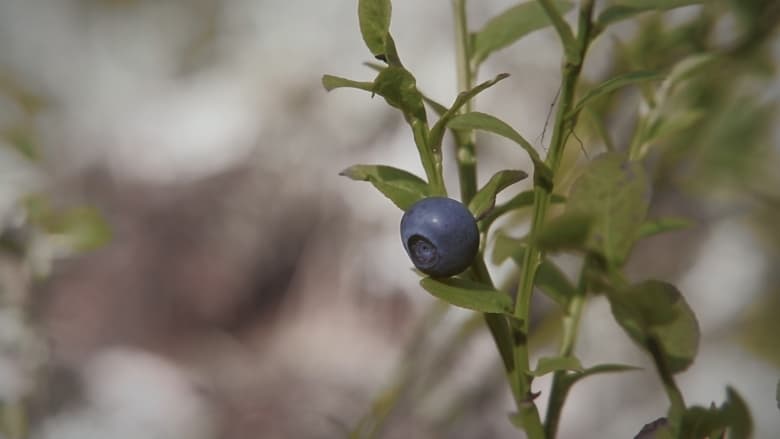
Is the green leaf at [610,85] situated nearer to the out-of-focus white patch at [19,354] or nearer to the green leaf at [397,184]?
the green leaf at [397,184]

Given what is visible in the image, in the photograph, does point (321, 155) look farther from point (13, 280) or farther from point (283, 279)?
point (13, 280)

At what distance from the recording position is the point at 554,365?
0.42 m

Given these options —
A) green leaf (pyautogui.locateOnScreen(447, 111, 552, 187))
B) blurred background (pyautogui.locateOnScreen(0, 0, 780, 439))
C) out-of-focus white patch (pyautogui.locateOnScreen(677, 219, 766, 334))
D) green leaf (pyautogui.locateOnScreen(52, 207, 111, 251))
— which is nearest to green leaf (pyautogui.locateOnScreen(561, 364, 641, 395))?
green leaf (pyautogui.locateOnScreen(447, 111, 552, 187))

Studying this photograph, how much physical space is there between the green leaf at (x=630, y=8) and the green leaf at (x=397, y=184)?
4.5 inches

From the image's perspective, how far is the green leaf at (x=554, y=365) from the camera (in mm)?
414

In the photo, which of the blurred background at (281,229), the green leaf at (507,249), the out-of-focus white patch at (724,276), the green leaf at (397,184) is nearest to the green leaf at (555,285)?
the green leaf at (507,249)

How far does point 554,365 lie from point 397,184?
0.11 metres

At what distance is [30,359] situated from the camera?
0.88 metres

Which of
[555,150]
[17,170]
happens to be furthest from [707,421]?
[17,170]

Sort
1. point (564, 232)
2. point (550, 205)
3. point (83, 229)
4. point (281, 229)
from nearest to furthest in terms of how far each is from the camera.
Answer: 1. point (564, 232)
2. point (550, 205)
3. point (83, 229)
4. point (281, 229)

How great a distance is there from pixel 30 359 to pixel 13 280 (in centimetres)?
8

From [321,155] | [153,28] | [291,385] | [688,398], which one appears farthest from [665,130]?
[153,28]

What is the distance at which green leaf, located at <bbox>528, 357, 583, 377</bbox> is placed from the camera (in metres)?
0.41

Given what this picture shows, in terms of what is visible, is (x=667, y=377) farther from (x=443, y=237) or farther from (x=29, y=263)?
(x=29, y=263)
